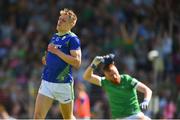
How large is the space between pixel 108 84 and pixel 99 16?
12078 millimetres

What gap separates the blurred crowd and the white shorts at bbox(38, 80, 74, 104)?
336 inches

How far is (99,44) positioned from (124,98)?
37.4 feet

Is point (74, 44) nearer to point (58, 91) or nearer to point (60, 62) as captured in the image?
point (60, 62)

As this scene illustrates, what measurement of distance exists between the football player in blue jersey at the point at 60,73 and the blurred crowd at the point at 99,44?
28.1 ft

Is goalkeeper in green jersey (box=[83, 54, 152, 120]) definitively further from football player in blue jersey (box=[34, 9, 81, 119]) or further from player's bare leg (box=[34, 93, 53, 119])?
player's bare leg (box=[34, 93, 53, 119])

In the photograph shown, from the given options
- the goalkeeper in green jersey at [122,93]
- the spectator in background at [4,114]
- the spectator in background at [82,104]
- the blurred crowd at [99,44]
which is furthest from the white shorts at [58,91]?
the blurred crowd at [99,44]

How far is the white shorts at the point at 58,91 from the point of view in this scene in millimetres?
11578

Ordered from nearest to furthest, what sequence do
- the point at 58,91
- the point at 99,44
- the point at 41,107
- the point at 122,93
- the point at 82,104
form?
1. the point at 122,93
2. the point at 41,107
3. the point at 58,91
4. the point at 82,104
5. the point at 99,44

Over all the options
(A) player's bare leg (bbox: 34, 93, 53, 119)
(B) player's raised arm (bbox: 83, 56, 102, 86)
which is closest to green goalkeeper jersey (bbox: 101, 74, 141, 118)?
(B) player's raised arm (bbox: 83, 56, 102, 86)

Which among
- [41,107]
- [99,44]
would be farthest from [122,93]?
[99,44]

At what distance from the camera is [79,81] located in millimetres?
21250

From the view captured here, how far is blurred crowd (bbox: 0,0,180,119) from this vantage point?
68.3 feet

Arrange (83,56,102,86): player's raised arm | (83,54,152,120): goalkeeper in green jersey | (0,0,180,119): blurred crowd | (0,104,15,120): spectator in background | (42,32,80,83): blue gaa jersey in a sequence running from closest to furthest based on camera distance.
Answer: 1. (83,54,152,120): goalkeeper in green jersey
2. (83,56,102,86): player's raised arm
3. (42,32,80,83): blue gaa jersey
4. (0,104,15,120): spectator in background
5. (0,0,180,119): blurred crowd

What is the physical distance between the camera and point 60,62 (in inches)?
454
